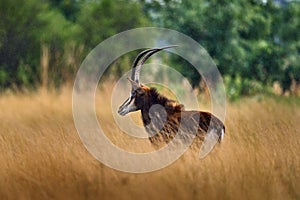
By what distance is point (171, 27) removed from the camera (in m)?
16.2

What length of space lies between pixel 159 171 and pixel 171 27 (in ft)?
37.2

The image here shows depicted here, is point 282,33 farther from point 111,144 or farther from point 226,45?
point 111,144

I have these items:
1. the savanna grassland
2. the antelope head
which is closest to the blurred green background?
the antelope head

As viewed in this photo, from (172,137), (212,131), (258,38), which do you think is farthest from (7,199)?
(258,38)

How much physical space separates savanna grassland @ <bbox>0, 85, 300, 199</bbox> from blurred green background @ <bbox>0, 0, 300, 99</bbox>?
30.6 ft

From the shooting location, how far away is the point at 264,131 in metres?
6.06

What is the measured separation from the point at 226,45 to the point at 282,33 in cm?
224

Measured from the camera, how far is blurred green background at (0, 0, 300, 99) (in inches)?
631

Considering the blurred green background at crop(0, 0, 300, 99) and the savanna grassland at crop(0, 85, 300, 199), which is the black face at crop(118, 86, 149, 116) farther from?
the blurred green background at crop(0, 0, 300, 99)

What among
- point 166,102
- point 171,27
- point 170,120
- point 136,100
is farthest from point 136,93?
point 171,27

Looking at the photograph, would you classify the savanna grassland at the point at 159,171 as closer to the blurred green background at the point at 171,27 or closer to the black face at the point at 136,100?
the black face at the point at 136,100

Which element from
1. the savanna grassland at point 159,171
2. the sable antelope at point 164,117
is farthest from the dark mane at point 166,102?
the savanna grassland at point 159,171

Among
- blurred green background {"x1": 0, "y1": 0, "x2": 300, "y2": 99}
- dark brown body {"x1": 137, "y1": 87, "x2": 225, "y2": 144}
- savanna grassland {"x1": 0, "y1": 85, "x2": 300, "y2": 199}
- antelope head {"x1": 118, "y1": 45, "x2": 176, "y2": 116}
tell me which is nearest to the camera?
savanna grassland {"x1": 0, "y1": 85, "x2": 300, "y2": 199}

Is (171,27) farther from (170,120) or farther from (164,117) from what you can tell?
(170,120)
